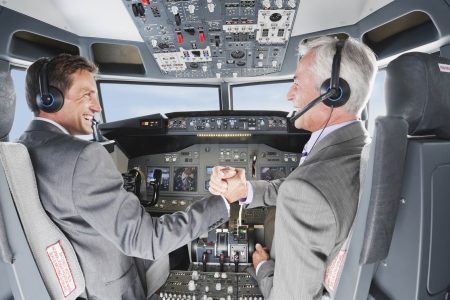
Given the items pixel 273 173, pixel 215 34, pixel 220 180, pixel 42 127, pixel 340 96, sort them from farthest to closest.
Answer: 1. pixel 215 34
2. pixel 273 173
3. pixel 220 180
4. pixel 42 127
5. pixel 340 96

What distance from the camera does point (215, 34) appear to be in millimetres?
2602

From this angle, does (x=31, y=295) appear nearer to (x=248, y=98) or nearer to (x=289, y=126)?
(x=289, y=126)

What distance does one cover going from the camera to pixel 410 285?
2.26 feet

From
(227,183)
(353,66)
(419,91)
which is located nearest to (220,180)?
(227,183)

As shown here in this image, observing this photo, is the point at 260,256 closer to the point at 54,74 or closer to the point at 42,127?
the point at 42,127

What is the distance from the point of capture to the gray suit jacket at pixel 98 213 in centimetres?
91

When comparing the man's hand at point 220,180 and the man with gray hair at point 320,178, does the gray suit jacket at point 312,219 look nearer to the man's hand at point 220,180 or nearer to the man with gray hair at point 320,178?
the man with gray hair at point 320,178

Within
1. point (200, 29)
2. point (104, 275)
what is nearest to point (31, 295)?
point (104, 275)

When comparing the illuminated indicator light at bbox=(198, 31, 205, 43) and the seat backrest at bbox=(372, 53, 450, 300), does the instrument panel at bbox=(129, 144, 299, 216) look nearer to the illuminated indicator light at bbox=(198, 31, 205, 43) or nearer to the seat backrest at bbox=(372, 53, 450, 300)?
the illuminated indicator light at bbox=(198, 31, 205, 43)

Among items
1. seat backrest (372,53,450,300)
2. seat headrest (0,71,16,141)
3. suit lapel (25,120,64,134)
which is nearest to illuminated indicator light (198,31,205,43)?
suit lapel (25,120,64,134)

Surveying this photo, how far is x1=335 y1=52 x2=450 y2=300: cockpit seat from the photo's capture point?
2.10 feet

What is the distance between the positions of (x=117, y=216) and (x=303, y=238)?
60 cm

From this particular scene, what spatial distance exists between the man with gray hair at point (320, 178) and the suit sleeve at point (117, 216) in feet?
1.21

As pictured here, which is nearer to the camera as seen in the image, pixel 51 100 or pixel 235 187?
pixel 51 100
